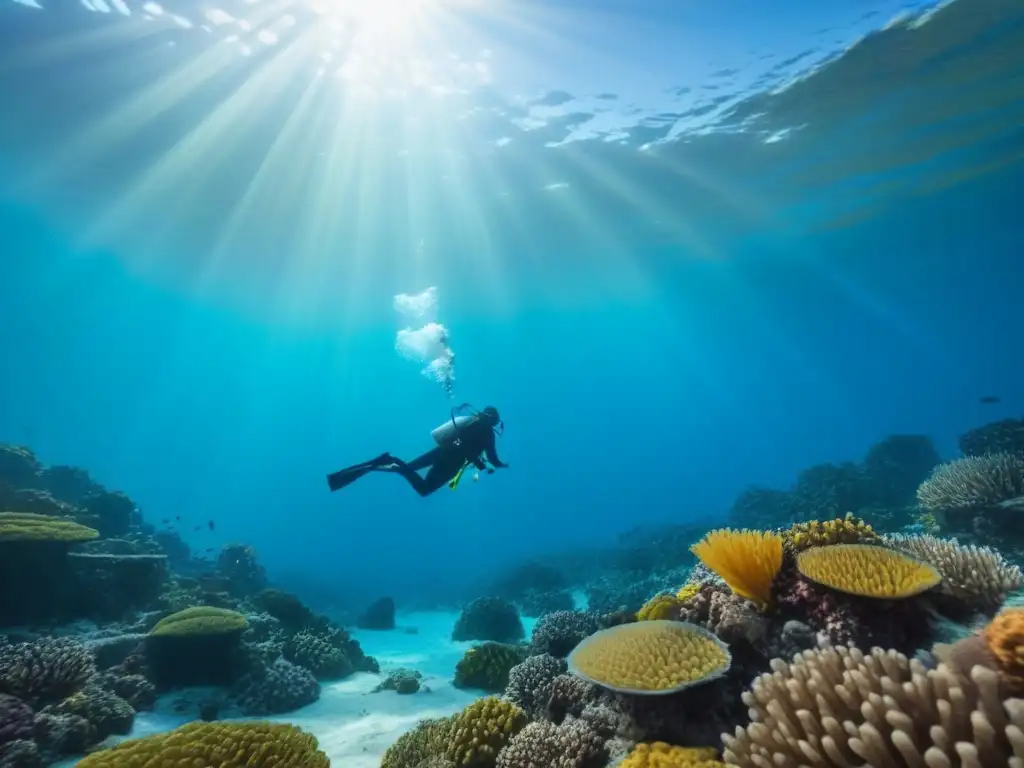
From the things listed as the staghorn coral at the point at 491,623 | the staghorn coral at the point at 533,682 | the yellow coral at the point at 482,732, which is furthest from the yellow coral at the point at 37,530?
the staghorn coral at the point at 491,623

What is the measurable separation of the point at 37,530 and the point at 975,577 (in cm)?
1364

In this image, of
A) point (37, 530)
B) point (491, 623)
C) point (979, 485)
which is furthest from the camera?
point (491, 623)

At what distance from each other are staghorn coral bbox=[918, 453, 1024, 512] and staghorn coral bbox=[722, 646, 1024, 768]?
28.6 feet

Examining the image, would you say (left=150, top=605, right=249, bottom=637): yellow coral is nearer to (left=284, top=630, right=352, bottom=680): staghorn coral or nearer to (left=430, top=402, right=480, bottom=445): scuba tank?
(left=284, top=630, right=352, bottom=680): staghorn coral

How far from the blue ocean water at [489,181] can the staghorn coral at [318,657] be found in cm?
1161

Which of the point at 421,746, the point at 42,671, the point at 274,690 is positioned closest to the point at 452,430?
the point at 274,690

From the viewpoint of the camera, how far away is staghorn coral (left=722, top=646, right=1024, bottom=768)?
2070mm

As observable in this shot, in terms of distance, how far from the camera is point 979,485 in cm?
936

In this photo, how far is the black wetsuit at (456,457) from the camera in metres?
11.2

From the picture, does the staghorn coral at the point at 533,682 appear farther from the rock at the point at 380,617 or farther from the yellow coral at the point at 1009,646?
the rock at the point at 380,617

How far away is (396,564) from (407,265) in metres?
37.4

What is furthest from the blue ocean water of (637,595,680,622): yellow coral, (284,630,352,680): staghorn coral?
(637,595,680,622): yellow coral

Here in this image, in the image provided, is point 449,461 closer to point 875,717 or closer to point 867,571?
point 867,571

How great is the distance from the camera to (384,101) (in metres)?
21.9
